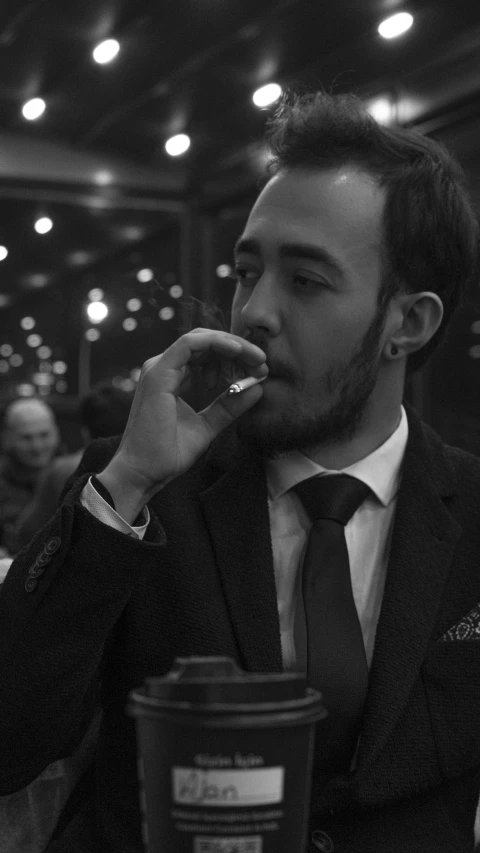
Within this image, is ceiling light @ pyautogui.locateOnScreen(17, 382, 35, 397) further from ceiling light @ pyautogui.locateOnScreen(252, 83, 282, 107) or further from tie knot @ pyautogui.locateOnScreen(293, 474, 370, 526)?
tie knot @ pyautogui.locateOnScreen(293, 474, 370, 526)

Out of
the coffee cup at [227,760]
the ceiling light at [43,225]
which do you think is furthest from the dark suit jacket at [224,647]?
the ceiling light at [43,225]

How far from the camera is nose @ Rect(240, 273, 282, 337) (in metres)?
1.46

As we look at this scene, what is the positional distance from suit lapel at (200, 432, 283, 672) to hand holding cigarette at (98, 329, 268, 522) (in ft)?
0.46

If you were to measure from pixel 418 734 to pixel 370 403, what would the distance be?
0.53m

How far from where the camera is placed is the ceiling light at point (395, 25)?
376cm

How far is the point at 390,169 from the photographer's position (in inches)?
64.2

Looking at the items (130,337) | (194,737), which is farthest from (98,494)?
(130,337)

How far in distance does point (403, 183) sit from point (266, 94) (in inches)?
122

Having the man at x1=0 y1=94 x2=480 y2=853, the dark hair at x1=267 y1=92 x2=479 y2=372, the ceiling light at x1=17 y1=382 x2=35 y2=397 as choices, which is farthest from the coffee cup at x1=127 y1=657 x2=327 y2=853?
the ceiling light at x1=17 y1=382 x2=35 y2=397

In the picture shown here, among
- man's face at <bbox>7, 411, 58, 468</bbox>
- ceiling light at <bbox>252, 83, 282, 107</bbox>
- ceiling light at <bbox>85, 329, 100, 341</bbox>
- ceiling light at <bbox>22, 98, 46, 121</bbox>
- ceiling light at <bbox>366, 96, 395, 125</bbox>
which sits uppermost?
ceiling light at <bbox>22, 98, 46, 121</bbox>

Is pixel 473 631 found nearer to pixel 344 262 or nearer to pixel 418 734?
pixel 418 734

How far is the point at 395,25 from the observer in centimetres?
381

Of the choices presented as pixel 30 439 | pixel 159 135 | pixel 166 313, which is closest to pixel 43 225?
pixel 166 313

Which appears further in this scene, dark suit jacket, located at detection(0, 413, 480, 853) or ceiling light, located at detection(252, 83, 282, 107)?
ceiling light, located at detection(252, 83, 282, 107)
